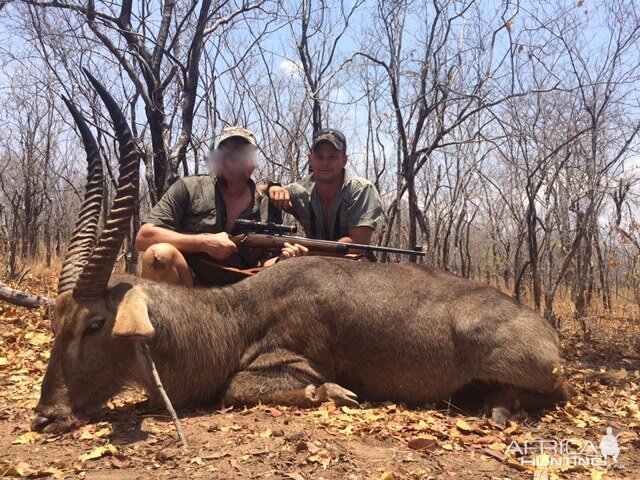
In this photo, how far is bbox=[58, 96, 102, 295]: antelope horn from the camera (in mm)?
4336

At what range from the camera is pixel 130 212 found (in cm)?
427

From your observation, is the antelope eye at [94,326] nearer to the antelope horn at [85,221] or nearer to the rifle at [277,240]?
the antelope horn at [85,221]

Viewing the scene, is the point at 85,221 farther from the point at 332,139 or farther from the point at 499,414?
the point at 499,414

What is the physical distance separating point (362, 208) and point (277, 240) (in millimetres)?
1343

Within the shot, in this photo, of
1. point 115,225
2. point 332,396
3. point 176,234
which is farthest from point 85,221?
point 332,396

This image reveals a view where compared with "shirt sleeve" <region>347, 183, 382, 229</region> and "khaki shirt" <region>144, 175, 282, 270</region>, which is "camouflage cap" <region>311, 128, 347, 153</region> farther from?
"khaki shirt" <region>144, 175, 282, 270</region>

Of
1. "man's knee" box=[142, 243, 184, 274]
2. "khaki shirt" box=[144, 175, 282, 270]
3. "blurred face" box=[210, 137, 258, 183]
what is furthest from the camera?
"blurred face" box=[210, 137, 258, 183]

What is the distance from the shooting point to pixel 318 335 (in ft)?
15.4

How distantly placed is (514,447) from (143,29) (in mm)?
9770

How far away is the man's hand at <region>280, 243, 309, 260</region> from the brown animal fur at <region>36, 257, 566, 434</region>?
475 millimetres

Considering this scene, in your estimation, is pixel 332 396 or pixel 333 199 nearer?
pixel 332 396

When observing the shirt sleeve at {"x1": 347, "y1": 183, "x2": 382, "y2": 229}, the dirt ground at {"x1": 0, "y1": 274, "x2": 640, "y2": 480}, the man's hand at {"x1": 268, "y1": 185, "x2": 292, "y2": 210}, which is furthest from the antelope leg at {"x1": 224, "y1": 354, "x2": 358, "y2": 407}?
the shirt sleeve at {"x1": 347, "y1": 183, "x2": 382, "y2": 229}

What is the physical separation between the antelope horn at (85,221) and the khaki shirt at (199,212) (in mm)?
1046

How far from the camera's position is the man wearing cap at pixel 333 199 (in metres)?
6.43
